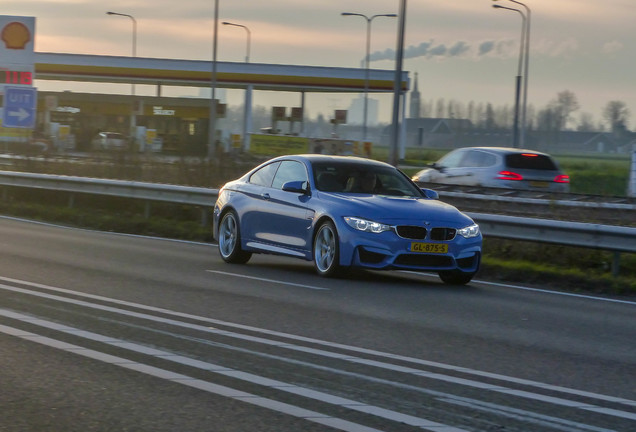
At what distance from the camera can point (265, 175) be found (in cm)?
1496

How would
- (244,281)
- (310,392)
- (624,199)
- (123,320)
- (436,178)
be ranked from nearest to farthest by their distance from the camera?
(310,392)
(123,320)
(244,281)
(624,199)
(436,178)

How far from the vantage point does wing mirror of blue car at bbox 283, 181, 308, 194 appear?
13.7 metres

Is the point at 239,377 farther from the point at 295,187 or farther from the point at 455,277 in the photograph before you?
the point at 295,187

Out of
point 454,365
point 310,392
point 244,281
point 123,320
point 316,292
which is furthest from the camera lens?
point 244,281

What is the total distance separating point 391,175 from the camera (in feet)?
47.1

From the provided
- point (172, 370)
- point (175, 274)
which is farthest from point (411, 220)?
point (172, 370)

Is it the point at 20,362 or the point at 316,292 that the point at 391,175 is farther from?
the point at 20,362

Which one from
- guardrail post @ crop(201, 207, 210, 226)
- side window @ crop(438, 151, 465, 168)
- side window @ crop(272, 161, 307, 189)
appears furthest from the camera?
side window @ crop(438, 151, 465, 168)

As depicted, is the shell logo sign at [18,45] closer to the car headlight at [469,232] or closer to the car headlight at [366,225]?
the car headlight at [366,225]

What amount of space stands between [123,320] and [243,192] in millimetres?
6202

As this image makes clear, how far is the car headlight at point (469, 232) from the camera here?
1289 centimetres

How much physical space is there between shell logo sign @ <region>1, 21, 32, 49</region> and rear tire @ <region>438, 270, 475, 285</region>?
28.9m

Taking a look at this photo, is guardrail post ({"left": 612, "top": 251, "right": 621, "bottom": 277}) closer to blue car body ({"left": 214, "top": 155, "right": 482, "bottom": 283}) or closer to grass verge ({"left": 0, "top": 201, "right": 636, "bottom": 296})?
grass verge ({"left": 0, "top": 201, "right": 636, "bottom": 296})

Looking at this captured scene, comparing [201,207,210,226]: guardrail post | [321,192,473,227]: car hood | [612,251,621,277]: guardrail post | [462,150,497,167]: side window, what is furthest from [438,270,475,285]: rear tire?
[462,150,497,167]: side window
